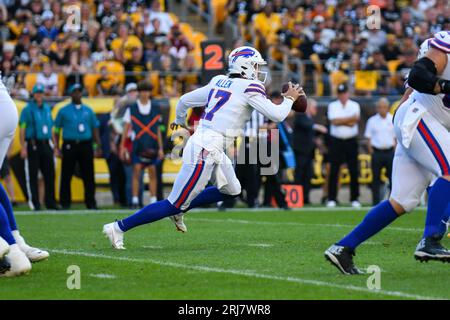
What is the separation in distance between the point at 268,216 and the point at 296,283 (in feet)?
21.1

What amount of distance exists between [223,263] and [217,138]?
1205 mm

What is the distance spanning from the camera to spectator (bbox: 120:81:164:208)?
580 inches

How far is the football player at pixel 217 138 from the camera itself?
8.27 metres

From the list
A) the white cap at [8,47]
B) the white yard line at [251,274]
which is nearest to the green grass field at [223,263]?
the white yard line at [251,274]

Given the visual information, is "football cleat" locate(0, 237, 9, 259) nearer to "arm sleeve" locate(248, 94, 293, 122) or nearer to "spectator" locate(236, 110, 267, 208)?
"arm sleeve" locate(248, 94, 293, 122)

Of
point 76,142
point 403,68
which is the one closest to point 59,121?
point 76,142

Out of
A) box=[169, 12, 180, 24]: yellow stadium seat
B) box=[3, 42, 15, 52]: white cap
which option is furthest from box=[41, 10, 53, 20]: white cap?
box=[169, 12, 180, 24]: yellow stadium seat

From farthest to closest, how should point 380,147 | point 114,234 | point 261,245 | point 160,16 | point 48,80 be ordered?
point 160,16 < point 48,80 < point 380,147 < point 261,245 < point 114,234

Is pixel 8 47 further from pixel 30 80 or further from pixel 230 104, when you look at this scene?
pixel 230 104

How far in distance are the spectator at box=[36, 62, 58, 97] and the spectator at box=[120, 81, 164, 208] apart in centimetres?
219

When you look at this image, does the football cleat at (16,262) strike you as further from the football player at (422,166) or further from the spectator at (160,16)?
the spectator at (160,16)

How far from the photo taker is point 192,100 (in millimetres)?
8812
